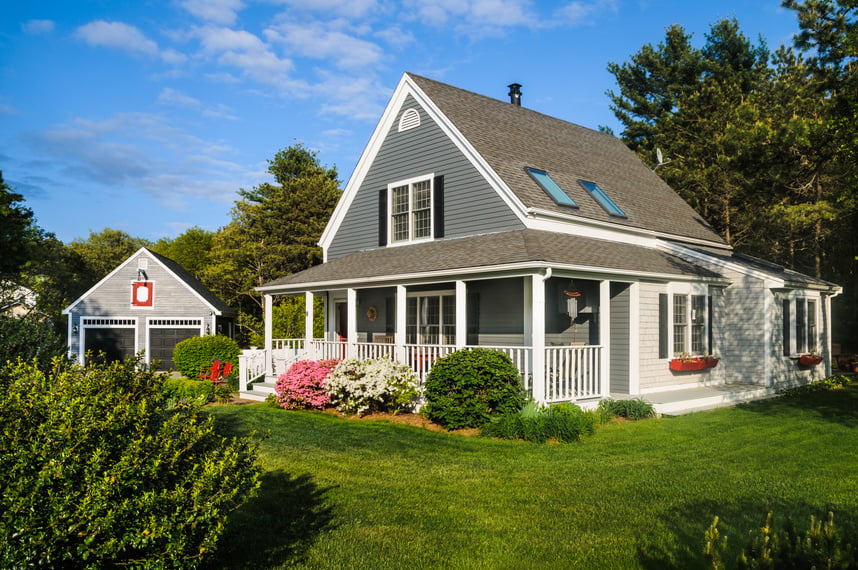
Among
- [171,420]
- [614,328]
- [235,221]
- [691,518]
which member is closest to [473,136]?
[614,328]

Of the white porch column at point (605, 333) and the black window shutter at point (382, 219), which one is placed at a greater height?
the black window shutter at point (382, 219)

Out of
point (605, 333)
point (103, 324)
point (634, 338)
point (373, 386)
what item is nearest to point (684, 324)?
point (634, 338)

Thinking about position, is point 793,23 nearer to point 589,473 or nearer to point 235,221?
point 589,473

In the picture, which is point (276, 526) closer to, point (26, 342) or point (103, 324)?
point (26, 342)

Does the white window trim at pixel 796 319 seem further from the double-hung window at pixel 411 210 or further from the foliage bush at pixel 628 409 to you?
the double-hung window at pixel 411 210

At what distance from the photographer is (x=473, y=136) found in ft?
52.4

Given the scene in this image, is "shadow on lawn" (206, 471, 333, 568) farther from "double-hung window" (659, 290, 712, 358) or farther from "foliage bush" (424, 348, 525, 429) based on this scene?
"double-hung window" (659, 290, 712, 358)

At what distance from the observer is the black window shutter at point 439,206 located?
16297mm

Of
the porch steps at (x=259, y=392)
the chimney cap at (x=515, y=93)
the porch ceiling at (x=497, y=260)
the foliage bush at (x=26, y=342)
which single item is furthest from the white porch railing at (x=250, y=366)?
the chimney cap at (x=515, y=93)

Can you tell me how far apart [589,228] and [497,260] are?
4.32m

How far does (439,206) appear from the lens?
16.3 metres

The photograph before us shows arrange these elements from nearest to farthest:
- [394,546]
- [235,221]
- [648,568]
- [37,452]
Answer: [37,452]
[648,568]
[394,546]
[235,221]

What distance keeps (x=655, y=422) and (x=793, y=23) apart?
1701 centimetres

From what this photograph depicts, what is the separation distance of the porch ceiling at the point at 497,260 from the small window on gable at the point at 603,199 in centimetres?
97
